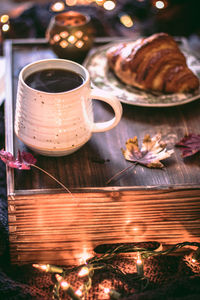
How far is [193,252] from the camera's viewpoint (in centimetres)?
92

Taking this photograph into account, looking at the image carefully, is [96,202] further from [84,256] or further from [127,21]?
[127,21]

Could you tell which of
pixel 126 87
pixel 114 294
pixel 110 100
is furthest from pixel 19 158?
pixel 126 87

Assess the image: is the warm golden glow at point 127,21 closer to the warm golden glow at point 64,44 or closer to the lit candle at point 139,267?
the warm golden glow at point 64,44

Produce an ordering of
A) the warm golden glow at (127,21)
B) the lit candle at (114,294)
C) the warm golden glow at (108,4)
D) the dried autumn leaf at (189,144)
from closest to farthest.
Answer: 1. the lit candle at (114,294)
2. the dried autumn leaf at (189,144)
3. the warm golden glow at (108,4)
4. the warm golden glow at (127,21)

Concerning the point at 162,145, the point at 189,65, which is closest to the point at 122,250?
the point at 162,145

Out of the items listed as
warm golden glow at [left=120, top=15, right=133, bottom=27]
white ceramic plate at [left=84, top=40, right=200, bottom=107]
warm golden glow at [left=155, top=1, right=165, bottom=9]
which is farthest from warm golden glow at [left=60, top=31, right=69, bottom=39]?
warm golden glow at [left=120, top=15, right=133, bottom=27]

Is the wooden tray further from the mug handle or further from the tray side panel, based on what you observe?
the mug handle

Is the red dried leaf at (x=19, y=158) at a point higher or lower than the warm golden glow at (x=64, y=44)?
lower

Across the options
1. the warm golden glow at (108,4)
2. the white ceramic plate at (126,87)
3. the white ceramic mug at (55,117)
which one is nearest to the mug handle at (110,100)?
the white ceramic mug at (55,117)

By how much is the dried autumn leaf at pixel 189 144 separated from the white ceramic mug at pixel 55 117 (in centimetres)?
20

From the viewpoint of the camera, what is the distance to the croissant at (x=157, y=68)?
1.13 metres

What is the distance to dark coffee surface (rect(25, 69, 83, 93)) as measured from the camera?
843 mm

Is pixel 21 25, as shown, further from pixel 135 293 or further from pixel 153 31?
pixel 135 293

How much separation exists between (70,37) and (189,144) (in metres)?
0.57
